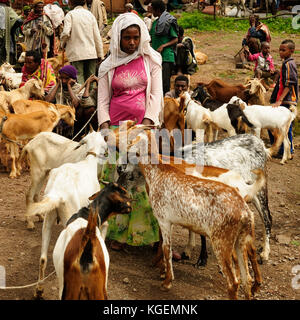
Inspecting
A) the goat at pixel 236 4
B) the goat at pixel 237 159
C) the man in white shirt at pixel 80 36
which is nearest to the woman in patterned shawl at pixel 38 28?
the man in white shirt at pixel 80 36

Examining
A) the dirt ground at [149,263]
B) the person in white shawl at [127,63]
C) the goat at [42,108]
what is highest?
the person in white shawl at [127,63]

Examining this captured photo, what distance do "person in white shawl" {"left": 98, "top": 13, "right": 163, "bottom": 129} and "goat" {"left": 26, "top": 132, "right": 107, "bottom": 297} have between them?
0.59 metres

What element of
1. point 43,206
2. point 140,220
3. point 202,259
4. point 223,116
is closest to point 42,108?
point 223,116

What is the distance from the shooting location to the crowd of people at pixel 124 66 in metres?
4.91

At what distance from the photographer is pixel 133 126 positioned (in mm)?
4723

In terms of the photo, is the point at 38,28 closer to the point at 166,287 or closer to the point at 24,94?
the point at 24,94

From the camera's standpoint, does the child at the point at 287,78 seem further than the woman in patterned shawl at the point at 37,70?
Yes

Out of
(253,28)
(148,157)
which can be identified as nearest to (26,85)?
(148,157)

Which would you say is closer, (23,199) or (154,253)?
(154,253)

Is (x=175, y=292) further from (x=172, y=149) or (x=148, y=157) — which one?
(x=172, y=149)

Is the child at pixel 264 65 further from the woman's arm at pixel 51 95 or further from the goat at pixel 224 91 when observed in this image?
the woman's arm at pixel 51 95

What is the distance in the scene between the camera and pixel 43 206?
396 centimetres

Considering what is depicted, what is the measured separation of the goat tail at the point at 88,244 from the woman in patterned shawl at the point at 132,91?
191 centimetres

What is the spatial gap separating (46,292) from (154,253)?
1.43 meters
